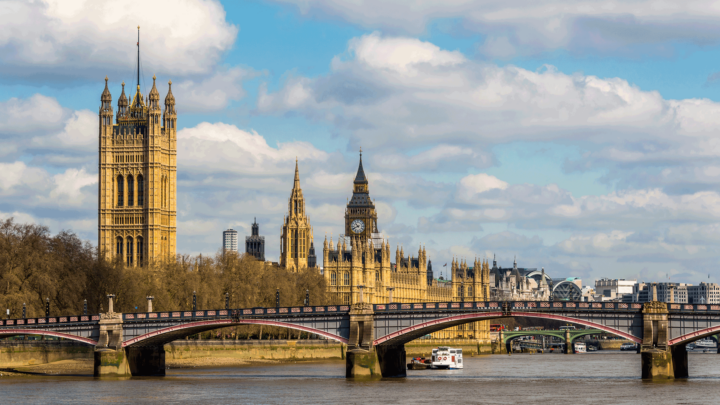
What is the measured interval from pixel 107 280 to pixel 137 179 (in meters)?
71.2

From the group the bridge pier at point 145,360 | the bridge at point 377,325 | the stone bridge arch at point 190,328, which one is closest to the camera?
the bridge at point 377,325

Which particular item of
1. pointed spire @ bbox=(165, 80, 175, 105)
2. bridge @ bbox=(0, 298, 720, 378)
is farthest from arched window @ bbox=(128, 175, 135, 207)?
bridge @ bbox=(0, 298, 720, 378)

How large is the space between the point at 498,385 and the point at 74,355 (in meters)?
42.1

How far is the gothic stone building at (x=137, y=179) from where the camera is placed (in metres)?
188

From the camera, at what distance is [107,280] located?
12062 centimetres

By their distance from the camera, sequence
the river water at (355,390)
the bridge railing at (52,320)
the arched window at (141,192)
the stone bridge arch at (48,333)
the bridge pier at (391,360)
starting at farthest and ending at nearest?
the arched window at (141,192) → the bridge railing at (52,320) → the stone bridge arch at (48,333) → the bridge pier at (391,360) → the river water at (355,390)

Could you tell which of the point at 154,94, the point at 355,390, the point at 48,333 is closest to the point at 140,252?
the point at 154,94

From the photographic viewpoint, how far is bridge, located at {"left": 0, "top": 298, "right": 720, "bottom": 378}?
83.7 m

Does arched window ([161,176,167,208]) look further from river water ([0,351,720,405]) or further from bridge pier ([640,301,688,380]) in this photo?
bridge pier ([640,301,688,380])

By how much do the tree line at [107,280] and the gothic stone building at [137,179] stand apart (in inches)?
1123

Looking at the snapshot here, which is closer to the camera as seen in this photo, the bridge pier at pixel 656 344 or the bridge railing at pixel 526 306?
the bridge pier at pixel 656 344

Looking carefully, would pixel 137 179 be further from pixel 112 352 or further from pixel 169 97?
pixel 112 352

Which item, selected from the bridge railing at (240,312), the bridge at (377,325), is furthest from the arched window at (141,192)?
the bridge railing at (240,312)

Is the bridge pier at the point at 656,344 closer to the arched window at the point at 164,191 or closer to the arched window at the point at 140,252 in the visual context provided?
the arched window at the point at 140,252
